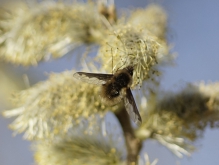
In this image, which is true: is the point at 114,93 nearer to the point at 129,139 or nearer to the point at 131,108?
the point at 131,108

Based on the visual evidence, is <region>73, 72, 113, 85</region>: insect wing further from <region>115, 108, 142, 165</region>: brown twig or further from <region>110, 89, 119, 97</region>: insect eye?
<region>115, 108, 142, 165</region>: brown twig

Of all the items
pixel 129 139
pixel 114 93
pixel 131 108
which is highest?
pixel 129 139

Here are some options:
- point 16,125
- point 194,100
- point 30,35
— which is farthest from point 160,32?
point 16,125

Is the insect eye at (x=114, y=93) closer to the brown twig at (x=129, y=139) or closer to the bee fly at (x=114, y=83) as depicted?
the bee fly at (x=114, y=83)

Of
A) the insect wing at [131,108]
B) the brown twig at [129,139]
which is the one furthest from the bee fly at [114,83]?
the brown twig at [129,139]

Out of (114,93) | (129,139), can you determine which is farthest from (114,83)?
(129,139)

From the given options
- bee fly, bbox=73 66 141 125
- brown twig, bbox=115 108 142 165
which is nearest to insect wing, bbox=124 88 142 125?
bee fly, bbox=73 66 141 125

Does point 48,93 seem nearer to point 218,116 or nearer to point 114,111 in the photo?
point 114,111
